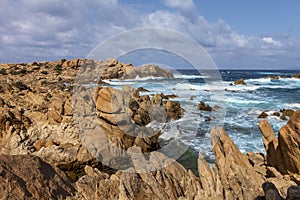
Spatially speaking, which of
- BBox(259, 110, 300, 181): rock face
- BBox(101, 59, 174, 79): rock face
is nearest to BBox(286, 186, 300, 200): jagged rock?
BBox(259, 110, 300, 181): rock face

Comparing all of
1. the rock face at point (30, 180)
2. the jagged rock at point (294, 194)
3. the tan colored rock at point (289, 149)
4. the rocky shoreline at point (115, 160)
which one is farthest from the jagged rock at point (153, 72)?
the jagged rock at point (294, 194)

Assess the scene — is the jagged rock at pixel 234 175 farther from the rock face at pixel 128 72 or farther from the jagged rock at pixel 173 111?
the rock face at pixel 128 72

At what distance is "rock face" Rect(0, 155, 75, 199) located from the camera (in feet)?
14.0

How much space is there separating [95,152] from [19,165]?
769cm

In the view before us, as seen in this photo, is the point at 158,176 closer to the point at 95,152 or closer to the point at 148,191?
the point at 148,191

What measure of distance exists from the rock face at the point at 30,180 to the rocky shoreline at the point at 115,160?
1cm

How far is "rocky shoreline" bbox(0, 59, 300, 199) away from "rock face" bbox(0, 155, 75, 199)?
14mm

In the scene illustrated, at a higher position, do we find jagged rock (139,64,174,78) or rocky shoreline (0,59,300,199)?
jagged rock (139,64,174,78)

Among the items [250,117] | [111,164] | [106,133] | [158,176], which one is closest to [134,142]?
[106,133]

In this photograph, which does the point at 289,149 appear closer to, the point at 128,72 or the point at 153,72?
the point at 153,72

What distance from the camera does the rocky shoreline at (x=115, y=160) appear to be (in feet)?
16.3

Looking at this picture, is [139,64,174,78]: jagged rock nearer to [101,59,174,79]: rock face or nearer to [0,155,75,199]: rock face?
[101,59,174,79]: rock face

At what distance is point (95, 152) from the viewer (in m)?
12.4

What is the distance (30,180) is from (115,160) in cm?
791
